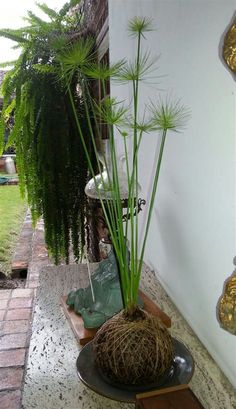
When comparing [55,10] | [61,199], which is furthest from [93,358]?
[55,10]

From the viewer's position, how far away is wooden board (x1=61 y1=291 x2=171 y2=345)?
949 millimetres

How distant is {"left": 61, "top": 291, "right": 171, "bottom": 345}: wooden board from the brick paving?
0.58 feet

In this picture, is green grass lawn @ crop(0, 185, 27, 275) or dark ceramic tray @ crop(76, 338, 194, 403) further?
green grass lawn @ crop(0, 185, 27, 275)

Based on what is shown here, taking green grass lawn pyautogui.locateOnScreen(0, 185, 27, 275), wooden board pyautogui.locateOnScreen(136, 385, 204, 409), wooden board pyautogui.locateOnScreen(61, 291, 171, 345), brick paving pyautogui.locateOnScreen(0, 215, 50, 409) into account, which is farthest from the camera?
green grass lawn pyautogui.locateOnScreen(0, 185, 27, 275)

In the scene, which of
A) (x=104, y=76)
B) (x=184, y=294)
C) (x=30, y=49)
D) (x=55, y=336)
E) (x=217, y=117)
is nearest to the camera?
(x=104, y=76)

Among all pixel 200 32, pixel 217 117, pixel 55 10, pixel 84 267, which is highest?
pixel 55 10

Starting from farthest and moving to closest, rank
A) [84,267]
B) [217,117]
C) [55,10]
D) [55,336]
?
[55,10] → [84,267] → [55,336] → [217,117]

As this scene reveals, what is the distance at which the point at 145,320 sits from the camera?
2.54ft

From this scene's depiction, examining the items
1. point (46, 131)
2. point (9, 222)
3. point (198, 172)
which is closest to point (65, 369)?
point (198, 172)

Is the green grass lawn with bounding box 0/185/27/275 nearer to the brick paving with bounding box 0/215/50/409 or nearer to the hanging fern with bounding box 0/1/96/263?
the brick paving with bounding box 0/215/50/409

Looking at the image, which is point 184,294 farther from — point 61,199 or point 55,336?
point 61,199

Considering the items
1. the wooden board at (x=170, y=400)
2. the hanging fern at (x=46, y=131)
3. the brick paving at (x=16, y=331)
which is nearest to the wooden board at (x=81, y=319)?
the brick paving at (x=16, y=331)

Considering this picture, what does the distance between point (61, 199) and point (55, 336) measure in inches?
46.2

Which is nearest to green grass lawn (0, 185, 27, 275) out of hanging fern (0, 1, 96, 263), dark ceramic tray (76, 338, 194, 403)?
hanging fern (0, 1, 96, 263)
